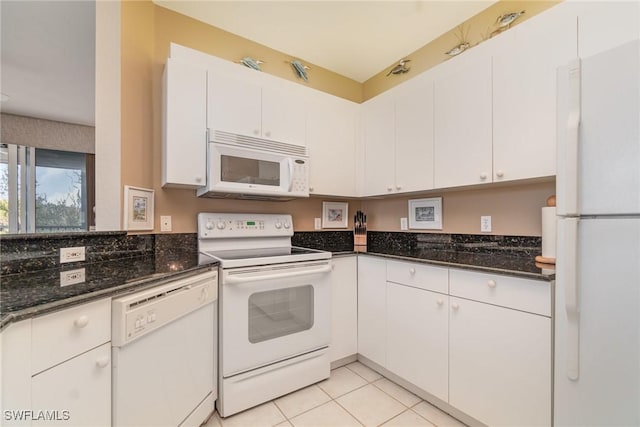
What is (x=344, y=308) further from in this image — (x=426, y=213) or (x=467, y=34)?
(x=467, y=34)

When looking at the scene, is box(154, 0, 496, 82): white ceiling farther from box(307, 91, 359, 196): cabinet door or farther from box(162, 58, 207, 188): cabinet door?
box(162, 58, 207, 188): cabinet door

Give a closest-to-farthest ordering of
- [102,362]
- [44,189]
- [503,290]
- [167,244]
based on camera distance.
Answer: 1. [102,362]
2. [503,290]
3. [167,244]
4. [44,189]

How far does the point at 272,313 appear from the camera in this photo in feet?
5.78

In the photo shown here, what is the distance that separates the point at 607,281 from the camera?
0.98 meters

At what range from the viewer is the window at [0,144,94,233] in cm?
367

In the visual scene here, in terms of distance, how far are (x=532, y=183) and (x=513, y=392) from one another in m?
1.18

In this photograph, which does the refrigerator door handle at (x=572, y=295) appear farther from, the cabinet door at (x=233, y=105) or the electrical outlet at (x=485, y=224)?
the cabinet door at (x=233, y=105)

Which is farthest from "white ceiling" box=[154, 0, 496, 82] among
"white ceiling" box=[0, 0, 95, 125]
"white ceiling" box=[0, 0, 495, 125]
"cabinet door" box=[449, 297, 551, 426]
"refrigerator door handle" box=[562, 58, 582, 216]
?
"cabinet door" box=[449, 297, 551, 426]

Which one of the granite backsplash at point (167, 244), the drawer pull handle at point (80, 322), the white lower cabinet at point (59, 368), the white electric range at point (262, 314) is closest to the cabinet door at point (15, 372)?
the white lower cabinet at point (59, 368)

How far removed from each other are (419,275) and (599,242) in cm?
87

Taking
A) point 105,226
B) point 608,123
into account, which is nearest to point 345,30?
point 608,123

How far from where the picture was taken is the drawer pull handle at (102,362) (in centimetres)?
94

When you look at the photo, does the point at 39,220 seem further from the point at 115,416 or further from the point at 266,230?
the point at 115,416

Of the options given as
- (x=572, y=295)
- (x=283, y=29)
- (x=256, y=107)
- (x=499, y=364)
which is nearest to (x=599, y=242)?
(x=572, y=295)
